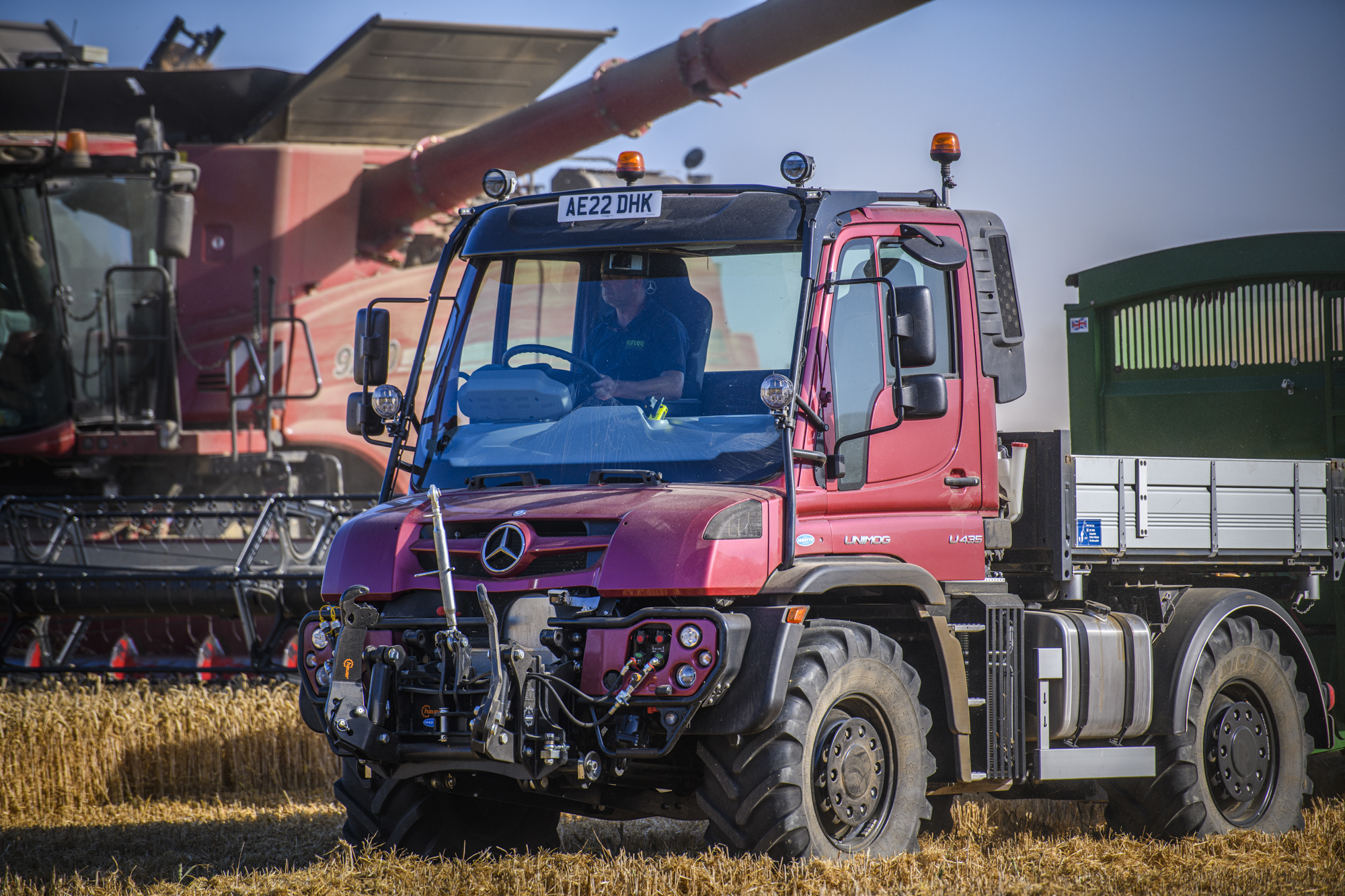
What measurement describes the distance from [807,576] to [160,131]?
8.19 m

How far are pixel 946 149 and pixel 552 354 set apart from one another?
1998 millimetres

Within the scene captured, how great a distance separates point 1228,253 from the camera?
9078mm

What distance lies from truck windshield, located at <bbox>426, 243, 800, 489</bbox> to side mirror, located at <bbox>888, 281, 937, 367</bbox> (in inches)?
16.1

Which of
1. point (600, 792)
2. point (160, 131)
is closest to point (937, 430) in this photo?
point (600, 792)

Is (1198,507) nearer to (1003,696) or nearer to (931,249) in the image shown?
(1003,696)

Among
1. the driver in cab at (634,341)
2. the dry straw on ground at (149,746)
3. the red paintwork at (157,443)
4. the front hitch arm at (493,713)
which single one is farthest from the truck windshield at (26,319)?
the front hitch arm at (493,713)

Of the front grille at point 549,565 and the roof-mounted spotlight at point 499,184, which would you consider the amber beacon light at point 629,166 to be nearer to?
the roof-mounted spotlight at point 499,184

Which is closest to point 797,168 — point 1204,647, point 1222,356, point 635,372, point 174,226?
point 635,372

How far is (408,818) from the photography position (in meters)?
6.04

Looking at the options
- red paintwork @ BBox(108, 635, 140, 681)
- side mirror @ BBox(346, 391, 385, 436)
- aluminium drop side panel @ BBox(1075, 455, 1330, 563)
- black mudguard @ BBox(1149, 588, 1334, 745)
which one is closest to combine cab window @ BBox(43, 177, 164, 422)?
red paintwork @ BBox(108, 635, 140, 681)

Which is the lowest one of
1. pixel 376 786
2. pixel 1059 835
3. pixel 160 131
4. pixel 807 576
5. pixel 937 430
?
pixel 1059 835

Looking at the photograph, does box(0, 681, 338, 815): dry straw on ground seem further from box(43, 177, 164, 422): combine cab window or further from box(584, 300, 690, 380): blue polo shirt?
box(584, 300, 690, 380): blue polo shirt

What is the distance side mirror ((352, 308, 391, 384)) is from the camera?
6.34 meters

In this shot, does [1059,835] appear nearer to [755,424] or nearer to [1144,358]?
[755,424]
